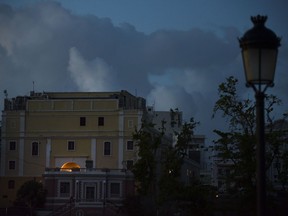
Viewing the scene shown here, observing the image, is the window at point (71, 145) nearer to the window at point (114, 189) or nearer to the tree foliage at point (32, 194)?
the tree foliage at point (32, 194)

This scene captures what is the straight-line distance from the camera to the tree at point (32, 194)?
61.9 metres

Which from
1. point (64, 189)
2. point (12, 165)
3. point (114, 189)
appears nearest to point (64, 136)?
point (12, 165)

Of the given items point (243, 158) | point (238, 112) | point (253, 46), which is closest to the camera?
point (253, 46)

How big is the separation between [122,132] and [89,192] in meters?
9.44

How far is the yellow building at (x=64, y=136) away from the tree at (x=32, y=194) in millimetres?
4210

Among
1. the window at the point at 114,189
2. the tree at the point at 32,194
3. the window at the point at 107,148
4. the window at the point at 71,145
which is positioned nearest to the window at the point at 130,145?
the window at the point at 107,148

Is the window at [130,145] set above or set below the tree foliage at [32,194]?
above

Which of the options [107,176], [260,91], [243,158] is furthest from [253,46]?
[107,176]

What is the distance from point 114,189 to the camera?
6381cm

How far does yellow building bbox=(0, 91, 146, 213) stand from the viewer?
2746 inches

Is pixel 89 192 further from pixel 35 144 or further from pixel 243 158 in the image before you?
pixel 243 158

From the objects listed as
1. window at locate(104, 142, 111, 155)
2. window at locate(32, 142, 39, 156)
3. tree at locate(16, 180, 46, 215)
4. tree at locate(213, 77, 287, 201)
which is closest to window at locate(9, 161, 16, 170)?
window at locate(32, 142, 39, 156)

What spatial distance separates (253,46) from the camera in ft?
24.2

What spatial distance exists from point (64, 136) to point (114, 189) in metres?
10.7
